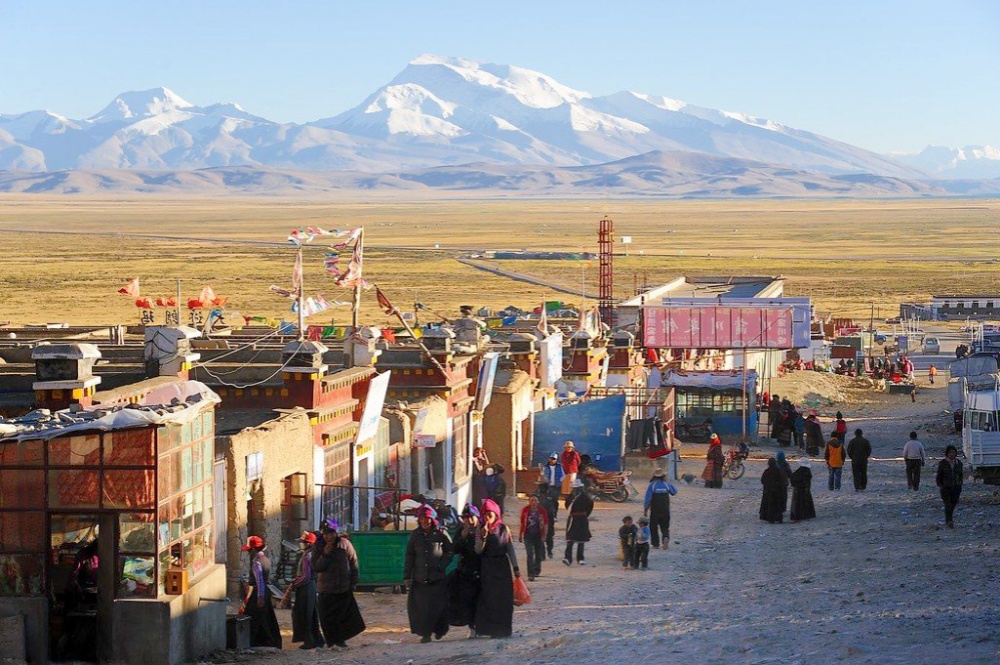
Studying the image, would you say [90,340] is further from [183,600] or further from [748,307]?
[748,307]

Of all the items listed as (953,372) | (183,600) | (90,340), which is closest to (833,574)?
(183,600)

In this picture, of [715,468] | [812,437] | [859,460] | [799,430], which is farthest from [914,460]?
[799,430]

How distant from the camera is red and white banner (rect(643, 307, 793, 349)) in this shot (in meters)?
39.4

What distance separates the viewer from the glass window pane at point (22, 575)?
13.0m

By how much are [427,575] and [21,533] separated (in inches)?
131

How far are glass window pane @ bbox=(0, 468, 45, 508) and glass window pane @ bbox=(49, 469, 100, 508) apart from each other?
0.08m

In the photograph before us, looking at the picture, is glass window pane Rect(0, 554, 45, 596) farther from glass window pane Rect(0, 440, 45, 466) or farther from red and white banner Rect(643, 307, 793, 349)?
red and white banner Rect(643, 307, 793, 349)

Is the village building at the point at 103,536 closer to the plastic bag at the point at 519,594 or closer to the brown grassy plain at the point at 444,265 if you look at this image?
the plastic bag at the point at 519,594

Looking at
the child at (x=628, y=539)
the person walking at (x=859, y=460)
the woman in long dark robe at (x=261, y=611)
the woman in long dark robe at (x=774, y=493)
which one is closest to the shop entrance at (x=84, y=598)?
the woman in long dark robe at (x=261, y=611)

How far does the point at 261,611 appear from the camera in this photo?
1433cm

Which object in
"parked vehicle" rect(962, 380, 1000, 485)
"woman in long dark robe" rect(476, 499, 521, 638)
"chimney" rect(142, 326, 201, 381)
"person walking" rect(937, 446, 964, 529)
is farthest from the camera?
"parked vehicle" rect(962, 380, 1000, 485)

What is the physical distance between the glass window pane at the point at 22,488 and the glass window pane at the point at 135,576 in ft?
2.67

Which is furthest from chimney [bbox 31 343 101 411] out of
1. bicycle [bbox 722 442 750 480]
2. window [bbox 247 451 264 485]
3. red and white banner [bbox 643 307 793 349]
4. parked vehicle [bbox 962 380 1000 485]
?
red and white banner [bbox 643 307 793 349]

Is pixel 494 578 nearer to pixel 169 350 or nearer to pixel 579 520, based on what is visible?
pixel 579 520
